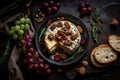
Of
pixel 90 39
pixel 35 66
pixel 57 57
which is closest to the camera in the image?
pixel 35 66

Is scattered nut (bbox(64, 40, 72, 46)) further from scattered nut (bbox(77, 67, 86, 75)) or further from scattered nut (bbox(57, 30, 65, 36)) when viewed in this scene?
scattered nut (bbox(77, 67, 86, 75))

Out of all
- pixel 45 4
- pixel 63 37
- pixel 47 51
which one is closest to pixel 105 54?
pixel 63 37

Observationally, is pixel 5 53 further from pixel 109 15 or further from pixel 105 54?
pixel 109 15

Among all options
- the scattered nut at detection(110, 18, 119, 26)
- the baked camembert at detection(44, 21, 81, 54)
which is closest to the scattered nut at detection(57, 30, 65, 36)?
the baked camembert at detection(44, 21, 81, 54)

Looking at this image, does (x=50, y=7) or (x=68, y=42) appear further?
(x=50, y=7)

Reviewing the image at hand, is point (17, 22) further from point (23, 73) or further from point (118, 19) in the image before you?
point (118, 19)

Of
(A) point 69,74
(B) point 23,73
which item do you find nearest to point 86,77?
(A) point 69,74
